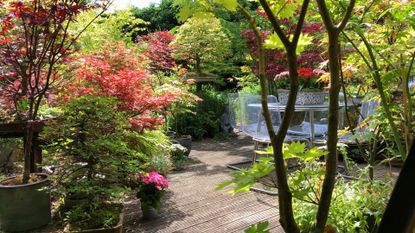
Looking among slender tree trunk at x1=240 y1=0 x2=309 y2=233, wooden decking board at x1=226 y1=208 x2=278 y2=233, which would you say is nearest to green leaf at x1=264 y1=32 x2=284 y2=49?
slender tree trunk at x1=240 y1=0 x2=309 y2=233

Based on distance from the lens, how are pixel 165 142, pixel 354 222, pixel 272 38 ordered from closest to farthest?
pixel 272 38 → pixel 354 222 → pixel 165 142

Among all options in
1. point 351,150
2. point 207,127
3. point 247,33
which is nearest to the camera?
point 351,150

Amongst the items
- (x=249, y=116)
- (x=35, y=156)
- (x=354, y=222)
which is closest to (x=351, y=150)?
(x=249, y=116)

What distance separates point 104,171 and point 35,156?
1.13m

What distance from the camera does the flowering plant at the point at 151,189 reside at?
2.83m

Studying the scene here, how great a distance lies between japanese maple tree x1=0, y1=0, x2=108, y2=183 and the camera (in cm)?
260

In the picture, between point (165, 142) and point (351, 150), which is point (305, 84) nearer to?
point (351, 150)

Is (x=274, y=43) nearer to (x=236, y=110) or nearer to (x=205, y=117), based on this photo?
(x=236, y=110)

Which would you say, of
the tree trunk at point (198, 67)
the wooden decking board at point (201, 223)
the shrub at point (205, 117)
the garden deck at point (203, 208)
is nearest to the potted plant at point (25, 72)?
the garden deck at point (203, 208)

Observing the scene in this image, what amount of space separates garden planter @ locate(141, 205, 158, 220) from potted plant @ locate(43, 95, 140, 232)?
1.03ft

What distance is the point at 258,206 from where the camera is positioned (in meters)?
3.11

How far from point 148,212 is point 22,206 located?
2.96ft

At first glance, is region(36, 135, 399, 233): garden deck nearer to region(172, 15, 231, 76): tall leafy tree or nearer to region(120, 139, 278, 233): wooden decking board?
region(120, 139, 278, 233): wooden decking board

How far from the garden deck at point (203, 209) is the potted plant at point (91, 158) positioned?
0.40 m
